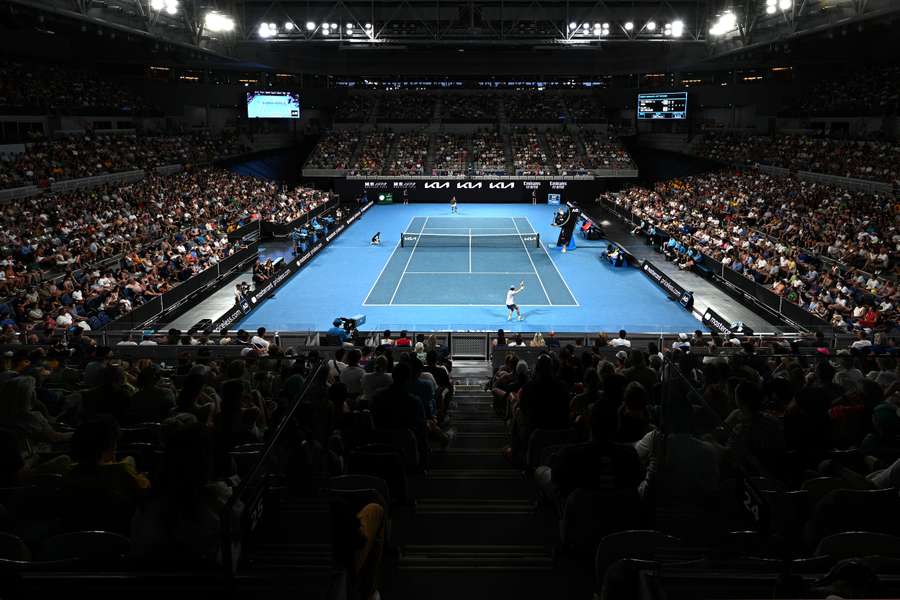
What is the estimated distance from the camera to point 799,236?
28.1 metres

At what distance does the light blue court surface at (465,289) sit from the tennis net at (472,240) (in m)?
0.06

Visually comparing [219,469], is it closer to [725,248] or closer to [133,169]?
[725,248]

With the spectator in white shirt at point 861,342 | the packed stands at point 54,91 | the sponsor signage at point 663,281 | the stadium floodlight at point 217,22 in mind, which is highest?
the stadium floodlight at point 217,22

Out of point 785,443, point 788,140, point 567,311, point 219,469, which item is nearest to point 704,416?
point 785,443

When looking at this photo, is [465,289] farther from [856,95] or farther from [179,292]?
[856,95]

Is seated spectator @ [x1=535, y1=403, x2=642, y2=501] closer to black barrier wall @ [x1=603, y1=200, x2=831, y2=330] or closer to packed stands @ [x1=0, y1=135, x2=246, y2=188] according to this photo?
black barrier wall @ [x1=603, y1=200, x2=831, y2=330]

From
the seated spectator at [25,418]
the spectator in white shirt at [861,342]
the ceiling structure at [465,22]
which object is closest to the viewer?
the seated spectator at [25,418]

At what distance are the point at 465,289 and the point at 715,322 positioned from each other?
34.4 ft

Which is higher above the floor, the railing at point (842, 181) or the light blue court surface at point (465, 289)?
the railing at point (842, 181)

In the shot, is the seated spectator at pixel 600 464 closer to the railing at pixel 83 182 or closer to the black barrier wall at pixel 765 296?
the black barrier wall at pixel 765 296

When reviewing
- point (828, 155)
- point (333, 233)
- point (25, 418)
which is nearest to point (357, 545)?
point (25, 418)

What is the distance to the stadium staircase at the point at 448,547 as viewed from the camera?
14.3 feet

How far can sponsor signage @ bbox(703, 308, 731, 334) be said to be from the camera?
21942mm

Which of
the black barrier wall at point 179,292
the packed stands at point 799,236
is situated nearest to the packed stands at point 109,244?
the black barrier wall at point 179,292
